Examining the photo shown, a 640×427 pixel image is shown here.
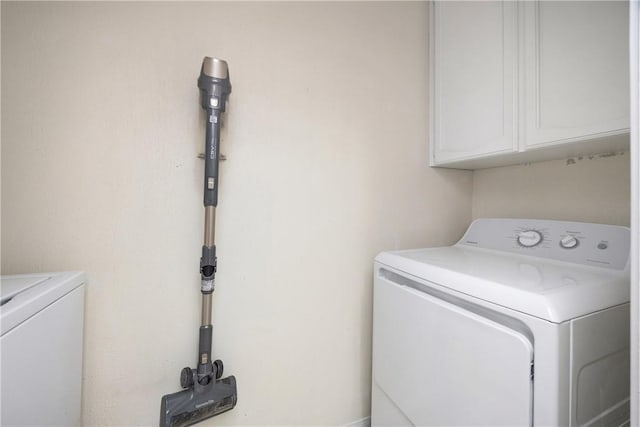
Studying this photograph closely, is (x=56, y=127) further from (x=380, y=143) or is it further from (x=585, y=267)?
(x=585, y=267)

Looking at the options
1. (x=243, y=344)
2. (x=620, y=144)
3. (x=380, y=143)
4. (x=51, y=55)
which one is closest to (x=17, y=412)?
(x=243, y=344)

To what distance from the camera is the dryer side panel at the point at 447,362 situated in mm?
578

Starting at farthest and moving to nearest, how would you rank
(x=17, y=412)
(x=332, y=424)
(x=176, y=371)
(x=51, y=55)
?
(x=332, y=424) → (x=176, y=371) → (x=51, y=55) → (x=17, y=412)

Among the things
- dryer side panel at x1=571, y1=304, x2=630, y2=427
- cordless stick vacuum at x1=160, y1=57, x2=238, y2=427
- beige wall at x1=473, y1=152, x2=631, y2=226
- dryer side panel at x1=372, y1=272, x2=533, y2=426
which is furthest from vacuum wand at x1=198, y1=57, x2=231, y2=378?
beige wall at x1=473, y1=152, x2=631, y2=226

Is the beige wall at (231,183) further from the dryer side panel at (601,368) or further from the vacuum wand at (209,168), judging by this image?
the dryer side panel at (601,368)

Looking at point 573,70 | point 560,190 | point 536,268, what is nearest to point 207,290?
point 536,268

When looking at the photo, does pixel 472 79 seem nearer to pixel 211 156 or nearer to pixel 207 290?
pixel 211 156

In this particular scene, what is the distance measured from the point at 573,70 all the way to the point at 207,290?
1.35 m

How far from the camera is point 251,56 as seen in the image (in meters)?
1.00

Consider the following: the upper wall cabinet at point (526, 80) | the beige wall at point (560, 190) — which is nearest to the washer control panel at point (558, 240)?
the beige wall at point (560, 190)

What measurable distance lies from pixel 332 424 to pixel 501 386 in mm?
841

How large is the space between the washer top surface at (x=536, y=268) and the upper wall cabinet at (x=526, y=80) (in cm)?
30

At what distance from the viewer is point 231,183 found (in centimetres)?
97

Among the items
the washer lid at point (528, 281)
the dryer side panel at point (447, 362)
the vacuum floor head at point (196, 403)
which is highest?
the washer lid at point (528, 281)
